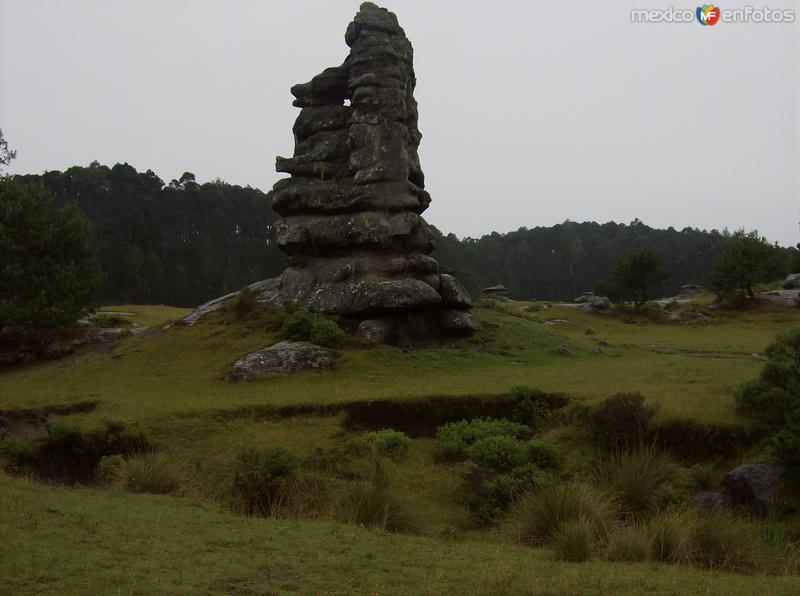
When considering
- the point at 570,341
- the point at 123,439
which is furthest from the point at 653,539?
the point at 570,341

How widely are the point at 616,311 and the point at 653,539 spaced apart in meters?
43.1

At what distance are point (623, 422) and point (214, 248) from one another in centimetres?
7298

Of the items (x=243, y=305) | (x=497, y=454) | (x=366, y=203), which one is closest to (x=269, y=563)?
(x=497, y=454)

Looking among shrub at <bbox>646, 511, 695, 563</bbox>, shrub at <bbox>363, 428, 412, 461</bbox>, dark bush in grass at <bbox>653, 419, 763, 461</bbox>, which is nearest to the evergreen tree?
shrub at <bbox>363, 428, 412, 461</bbox>

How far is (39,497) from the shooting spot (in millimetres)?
10305

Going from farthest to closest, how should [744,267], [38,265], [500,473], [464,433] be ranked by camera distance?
[744,267]
[38,265]
[464,433]
[500,473]

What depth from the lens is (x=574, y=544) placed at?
26.8ft

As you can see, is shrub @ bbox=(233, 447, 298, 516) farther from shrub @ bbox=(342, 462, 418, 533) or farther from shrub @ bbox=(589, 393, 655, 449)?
shrub @ bbox=(589, 393, 655, 449)

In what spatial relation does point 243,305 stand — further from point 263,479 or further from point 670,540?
point 670,540

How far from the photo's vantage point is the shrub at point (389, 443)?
609 inches

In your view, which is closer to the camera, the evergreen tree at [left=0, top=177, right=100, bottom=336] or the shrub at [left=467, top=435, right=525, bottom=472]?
the shrub at [left=467, top=435, right=525, bottom=472]

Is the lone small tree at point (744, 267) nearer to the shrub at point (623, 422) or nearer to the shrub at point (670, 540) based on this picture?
the shrub at point (623, 422)

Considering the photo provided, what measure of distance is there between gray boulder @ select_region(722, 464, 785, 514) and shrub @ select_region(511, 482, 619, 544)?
2.58m

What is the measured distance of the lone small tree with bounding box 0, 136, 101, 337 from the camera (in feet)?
97.7
